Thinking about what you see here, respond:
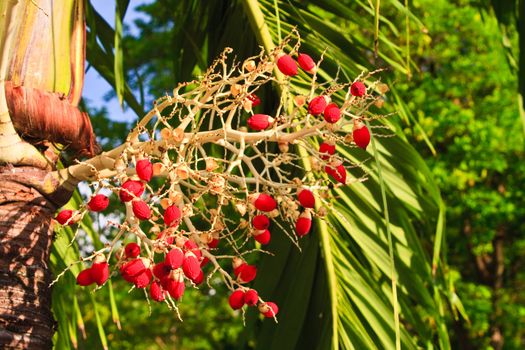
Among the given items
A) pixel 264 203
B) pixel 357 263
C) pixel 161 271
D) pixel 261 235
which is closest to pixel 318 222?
pixel 357 263

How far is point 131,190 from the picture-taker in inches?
54.5

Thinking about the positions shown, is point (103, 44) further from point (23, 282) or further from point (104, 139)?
point (104, 139)

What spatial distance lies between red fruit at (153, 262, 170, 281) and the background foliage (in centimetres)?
40

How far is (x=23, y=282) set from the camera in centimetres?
155

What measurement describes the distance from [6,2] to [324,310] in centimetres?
117

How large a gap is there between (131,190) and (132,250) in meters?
0.13

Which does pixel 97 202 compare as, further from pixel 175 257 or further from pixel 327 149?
pixel 327 149

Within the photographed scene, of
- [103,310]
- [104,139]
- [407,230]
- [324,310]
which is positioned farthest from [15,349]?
[103,310]

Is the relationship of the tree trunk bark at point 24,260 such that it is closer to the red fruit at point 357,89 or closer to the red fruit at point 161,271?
the red fruit at point 161,271

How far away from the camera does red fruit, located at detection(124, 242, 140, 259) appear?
1.44 m

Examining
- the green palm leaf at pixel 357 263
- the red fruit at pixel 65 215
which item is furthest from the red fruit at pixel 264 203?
the green palm leaf at pixel 357 263

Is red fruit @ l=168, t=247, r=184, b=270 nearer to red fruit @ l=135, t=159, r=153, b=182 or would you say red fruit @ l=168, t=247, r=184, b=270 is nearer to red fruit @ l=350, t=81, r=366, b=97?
red fruit @ l=135, t=159, r=153, b=182

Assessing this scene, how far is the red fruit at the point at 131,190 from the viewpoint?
138 cm

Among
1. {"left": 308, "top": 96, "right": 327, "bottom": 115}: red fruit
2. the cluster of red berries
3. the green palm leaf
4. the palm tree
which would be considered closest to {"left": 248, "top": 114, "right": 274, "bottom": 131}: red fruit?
the cluster of red berries
